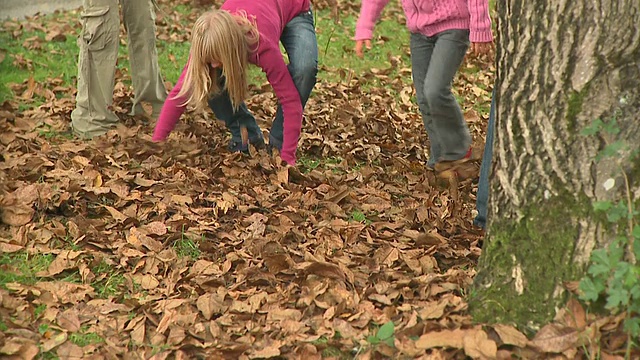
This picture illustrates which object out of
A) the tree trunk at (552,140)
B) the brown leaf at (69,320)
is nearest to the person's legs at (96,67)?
the brown leaf at (69,320)

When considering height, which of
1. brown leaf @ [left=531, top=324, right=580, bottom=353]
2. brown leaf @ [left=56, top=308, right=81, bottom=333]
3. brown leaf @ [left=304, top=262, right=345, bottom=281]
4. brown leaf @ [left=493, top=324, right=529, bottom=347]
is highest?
brown leaf @ [left=531, top=324, right=580, bottom=353]

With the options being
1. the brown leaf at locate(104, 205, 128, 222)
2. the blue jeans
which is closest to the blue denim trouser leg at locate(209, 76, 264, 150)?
the blue jeans

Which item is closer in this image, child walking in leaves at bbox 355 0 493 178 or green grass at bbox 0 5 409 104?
child walking in leaves at bbox 355 0 493 178

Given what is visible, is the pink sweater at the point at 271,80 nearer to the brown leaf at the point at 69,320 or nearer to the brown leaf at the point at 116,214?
the brown leaf at the point at 116,214

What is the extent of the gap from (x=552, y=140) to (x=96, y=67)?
12.8ft

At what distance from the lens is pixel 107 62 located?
5941mm

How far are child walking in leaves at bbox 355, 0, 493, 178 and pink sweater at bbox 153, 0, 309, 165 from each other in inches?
22.0

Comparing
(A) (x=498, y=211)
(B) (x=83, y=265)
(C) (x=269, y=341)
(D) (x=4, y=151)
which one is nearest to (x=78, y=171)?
(D) (x=4, y=151)

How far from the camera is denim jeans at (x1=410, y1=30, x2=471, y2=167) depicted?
16.1 ft

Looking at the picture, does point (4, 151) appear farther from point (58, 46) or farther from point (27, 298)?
point (58, 46)

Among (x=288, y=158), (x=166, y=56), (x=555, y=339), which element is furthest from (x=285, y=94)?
(x=166, y=56)

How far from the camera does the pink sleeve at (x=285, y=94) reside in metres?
4.95

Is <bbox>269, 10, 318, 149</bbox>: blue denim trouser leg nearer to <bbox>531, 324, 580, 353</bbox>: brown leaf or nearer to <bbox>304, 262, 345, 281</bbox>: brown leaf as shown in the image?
<bbox>304, 262, 345, 281</bbox>: brown leaf

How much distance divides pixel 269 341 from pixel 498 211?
3.35ft
